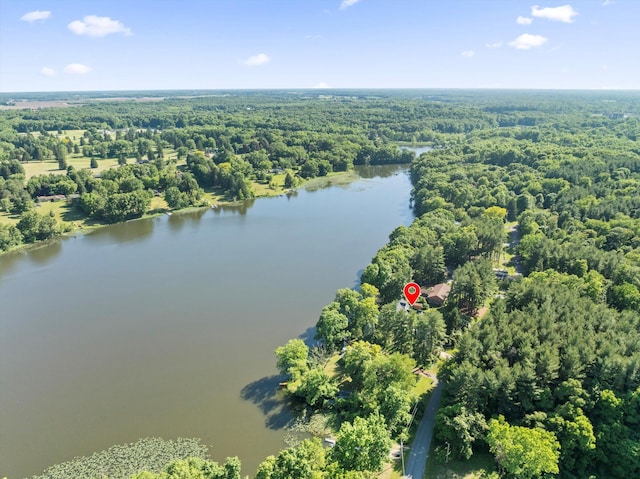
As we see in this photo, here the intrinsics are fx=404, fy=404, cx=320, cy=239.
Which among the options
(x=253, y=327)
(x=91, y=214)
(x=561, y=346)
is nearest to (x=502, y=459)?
Result: (x=561, y=346)

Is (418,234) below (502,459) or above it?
above

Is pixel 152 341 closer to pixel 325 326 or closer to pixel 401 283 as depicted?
pixel 325 326

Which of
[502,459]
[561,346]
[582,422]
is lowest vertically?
[502,459]

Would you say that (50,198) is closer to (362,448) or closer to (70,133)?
(362,448)

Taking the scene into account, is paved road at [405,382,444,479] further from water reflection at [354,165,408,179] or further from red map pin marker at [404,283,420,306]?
water reflection at [354,165,408,179]

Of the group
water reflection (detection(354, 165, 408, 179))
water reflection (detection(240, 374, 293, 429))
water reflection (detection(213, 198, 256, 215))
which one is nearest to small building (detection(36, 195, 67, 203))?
water reflection (detection(213, 198, 256, 215))

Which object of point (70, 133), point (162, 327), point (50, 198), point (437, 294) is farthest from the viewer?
point (70, 133)

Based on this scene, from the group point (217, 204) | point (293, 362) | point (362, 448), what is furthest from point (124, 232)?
point (362, 448)
